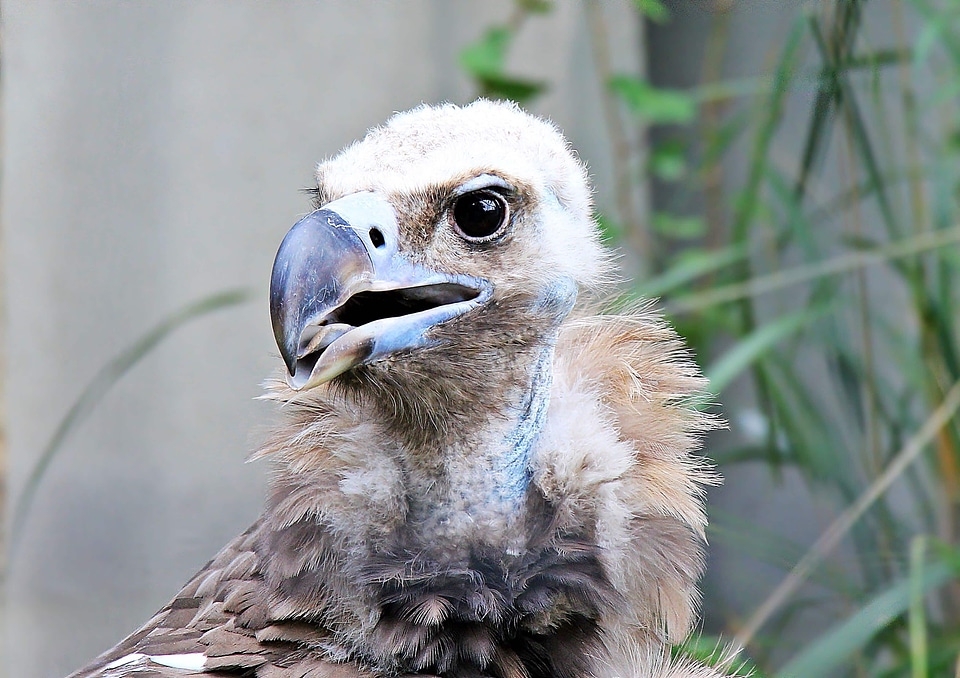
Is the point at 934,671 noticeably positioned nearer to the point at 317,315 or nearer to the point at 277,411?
the point at 277,411

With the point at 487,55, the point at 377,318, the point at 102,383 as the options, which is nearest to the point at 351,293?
the point at 377,318

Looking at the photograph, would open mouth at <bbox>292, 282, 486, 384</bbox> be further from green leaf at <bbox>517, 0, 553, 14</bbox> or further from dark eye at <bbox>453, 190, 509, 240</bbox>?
green leaf at <bbox>517, 0, 553, 14</bbox>

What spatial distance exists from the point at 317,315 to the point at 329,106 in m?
1.82

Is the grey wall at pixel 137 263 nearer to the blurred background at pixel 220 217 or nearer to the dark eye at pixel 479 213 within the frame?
the blurred background at pixel 220 217

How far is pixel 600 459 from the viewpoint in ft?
3.09

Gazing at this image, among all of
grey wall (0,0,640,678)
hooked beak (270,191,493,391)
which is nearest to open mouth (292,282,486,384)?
hooked beak (270,191,493,391)

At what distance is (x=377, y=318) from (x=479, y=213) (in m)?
0.14

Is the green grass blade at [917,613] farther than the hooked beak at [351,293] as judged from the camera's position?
Yes

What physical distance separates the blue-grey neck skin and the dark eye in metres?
0.09

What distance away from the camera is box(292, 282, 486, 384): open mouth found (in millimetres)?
848

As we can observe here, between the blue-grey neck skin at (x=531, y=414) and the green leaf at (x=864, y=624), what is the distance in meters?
0.58

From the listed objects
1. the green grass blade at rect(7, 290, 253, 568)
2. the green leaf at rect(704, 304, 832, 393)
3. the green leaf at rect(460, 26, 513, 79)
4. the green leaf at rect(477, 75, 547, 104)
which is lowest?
the green leaf at rect(704, 304, 832, 393)

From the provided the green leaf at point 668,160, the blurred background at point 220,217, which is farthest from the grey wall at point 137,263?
the green leaf at point 668,160

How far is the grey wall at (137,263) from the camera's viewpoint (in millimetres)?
2385
